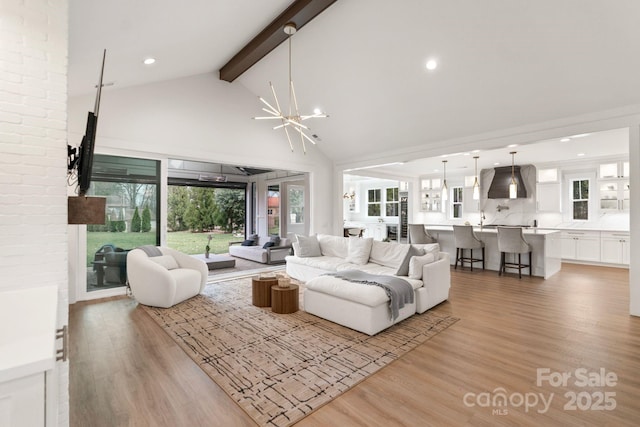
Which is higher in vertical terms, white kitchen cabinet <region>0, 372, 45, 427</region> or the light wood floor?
white kitchen cabinet <region>0, 372, 45, 427</region>

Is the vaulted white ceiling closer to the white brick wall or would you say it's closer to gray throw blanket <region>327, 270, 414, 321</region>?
the white brick wall

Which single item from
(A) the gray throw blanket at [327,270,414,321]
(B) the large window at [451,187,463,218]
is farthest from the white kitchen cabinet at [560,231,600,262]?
(A) the gray throw blanket at [327,270,414,321]

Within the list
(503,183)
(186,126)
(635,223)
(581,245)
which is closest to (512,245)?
(635,223)

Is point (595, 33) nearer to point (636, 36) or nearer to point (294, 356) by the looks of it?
point (636, 36)

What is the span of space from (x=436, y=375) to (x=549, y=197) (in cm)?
780

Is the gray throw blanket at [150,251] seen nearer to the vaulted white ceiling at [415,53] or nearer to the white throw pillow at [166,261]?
the white throw pillow at [166,261]

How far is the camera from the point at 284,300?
4.05 m

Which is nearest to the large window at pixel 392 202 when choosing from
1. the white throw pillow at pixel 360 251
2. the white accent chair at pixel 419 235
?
the white accent chair at pixel 419 235

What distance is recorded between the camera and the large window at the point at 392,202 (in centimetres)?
1183

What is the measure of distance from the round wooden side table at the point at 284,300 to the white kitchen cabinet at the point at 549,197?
301 inches

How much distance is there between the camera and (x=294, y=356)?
2.89 meters

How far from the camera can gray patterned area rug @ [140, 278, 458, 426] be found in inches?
90.1

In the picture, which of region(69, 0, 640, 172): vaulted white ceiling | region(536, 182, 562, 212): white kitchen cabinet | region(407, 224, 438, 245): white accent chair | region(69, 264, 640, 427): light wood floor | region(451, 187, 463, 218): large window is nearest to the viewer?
region(69, 264, 640, 427): light wood floor

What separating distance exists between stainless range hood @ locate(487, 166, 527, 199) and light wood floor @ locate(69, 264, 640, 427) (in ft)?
15.4
